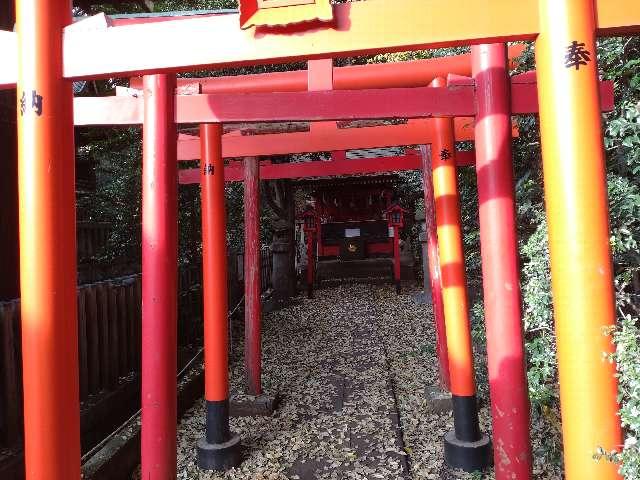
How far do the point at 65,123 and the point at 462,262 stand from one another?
297 centimetres

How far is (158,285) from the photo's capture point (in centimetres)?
269

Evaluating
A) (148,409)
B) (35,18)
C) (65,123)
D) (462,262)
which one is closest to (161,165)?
(65,123)

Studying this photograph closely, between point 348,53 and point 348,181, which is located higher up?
point 348,181

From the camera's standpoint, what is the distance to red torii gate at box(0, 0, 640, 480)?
1575mm

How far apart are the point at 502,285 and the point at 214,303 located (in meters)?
2.30

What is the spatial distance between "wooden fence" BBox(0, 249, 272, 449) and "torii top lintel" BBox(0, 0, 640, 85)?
182cm

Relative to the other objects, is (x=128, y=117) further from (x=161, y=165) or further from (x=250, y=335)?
(x=250, y=335)

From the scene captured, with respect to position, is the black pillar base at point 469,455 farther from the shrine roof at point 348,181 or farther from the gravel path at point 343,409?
the shrine roof at point 348,181

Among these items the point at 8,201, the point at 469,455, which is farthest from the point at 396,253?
the point at 8,201

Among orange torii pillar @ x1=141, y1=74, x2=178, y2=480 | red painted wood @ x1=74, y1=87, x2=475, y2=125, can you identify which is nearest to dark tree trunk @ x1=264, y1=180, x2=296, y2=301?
red painted wood @ x1=74, y1=87, x2=475, y2=125

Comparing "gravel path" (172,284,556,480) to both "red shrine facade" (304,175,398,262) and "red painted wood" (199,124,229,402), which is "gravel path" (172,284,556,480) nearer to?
"red painted wood" (199,124,229,402)

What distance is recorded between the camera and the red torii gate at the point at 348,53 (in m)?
1.58

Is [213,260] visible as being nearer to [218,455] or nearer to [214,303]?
[214,303]

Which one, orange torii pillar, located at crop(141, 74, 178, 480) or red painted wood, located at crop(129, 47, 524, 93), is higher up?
red painted wood, located at crop(129, 47, 524, 93)
